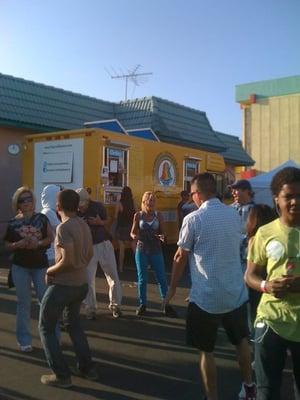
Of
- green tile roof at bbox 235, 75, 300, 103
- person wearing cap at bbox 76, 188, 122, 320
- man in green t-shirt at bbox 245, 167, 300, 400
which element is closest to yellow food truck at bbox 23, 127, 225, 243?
person wearing cap at bbox 76, 188, 122, 320

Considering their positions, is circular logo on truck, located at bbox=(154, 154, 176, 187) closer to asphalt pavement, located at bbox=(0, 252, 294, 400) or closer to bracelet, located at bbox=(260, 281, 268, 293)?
asphalt pavement, located at bbox=(0, 252, 294, 400)

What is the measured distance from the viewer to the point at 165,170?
13000mm

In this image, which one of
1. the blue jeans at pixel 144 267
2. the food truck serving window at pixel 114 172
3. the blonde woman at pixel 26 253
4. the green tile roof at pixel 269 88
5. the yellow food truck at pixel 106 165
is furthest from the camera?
the green tile roof at pixel 269 88

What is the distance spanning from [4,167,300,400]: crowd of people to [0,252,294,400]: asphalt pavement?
7.8 inches

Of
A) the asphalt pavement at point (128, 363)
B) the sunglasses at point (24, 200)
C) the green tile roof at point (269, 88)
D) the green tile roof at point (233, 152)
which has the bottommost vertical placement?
the asphalt pavement at point (128, 363)

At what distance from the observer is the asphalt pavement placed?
455cm

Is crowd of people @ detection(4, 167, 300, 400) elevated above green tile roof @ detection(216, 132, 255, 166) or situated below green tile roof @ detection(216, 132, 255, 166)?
below

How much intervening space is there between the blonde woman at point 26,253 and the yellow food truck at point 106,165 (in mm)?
5120

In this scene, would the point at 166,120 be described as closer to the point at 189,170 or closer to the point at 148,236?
the point at 189,170


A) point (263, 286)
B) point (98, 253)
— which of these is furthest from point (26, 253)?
point (263, 286)

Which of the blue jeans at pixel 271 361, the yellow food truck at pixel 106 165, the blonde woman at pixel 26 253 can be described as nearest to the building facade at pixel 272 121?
the yellow food truck at pixel 106 165

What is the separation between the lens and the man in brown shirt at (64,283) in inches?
181

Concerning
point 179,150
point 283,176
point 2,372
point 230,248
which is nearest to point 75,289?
point 2,372

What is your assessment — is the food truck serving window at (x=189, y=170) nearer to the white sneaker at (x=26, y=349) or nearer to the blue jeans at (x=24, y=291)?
the blue jeans at (x=24, y=291)
